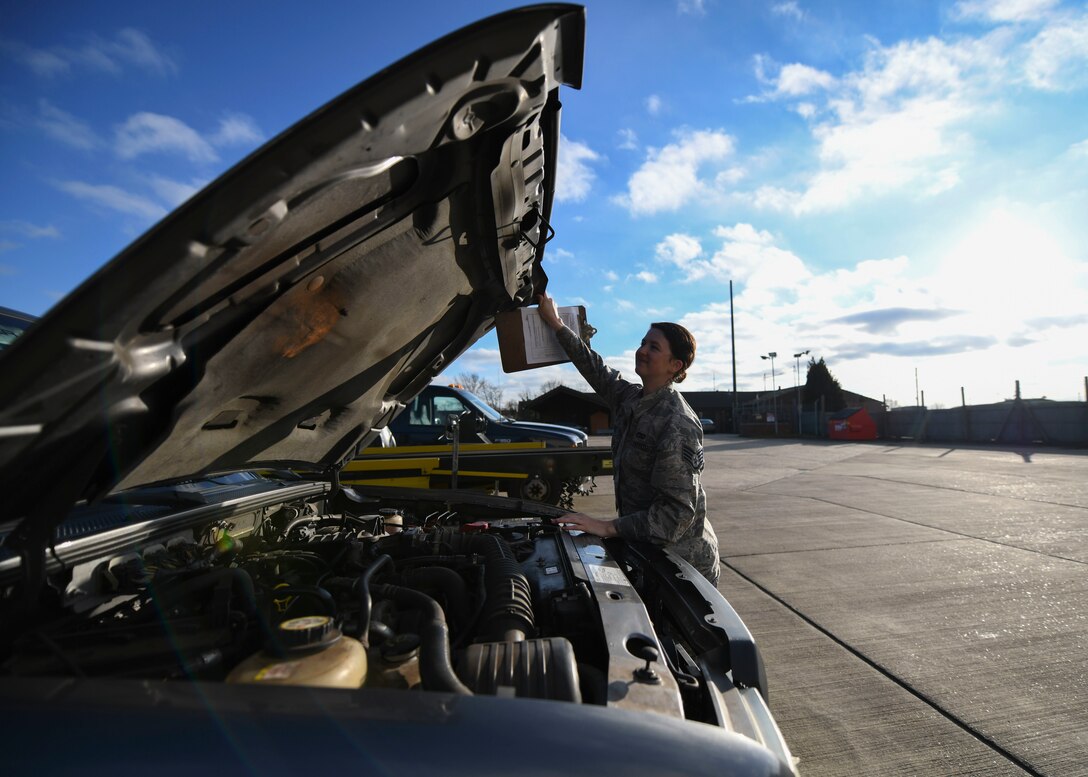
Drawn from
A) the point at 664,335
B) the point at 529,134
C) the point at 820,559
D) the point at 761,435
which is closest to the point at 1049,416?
the point at 761,435

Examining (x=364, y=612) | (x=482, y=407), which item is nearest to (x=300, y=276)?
(x=364, y=612)

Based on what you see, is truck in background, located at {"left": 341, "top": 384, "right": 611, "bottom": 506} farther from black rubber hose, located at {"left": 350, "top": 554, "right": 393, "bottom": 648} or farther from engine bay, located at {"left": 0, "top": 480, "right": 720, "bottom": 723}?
black rubber hose, located at {"left": 350, "top": 554, "right": 393, "bottom": 648}

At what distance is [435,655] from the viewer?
1.25 metres

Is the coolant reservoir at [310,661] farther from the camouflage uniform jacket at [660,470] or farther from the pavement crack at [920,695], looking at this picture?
the pavement crack at [920,695]

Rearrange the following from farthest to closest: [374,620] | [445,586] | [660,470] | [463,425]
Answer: [463,425], [660,470], [445,586], [374,620]

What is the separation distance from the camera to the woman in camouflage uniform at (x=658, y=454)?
239 centimetres

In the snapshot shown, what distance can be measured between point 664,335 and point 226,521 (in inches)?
82.4

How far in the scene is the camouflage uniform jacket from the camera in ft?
7.82

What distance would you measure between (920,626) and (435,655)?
364 cm

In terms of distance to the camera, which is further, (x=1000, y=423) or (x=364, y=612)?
(x=1000, y=423)

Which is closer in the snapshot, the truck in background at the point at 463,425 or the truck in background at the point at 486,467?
the truck in background at the point at 486,467

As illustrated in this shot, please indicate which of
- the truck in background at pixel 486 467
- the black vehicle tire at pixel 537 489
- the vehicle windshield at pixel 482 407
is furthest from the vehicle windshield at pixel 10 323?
the vehicle windshield at pixel 482 407

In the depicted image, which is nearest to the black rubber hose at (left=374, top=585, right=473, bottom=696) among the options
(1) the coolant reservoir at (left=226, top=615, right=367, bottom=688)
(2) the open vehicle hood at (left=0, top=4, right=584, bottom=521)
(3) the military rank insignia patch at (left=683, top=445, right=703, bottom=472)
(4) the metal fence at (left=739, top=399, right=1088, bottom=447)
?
(1) the coolant reservoir at (left=226, top=615, right=367, bottom=688)

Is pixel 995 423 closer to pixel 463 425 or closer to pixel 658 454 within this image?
pixel 463 425
